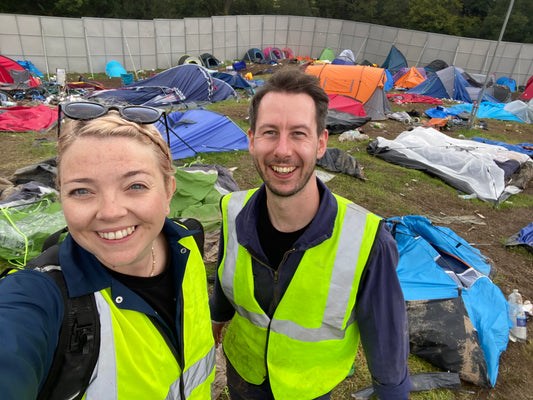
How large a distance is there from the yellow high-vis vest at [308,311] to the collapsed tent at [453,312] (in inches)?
82.9

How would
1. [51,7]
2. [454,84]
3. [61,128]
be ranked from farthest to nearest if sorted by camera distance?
[51,7], [454,84], [61,128]

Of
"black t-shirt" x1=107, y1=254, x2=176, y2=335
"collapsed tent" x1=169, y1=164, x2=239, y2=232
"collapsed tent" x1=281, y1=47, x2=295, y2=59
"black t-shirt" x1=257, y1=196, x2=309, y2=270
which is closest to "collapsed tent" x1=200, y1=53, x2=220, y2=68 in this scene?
"collapsed tent" x1=281, y1=47, x2=295, y2=59

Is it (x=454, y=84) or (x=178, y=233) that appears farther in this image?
(x=454, y=84)

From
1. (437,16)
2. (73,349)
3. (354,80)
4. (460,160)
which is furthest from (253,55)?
(73,349)

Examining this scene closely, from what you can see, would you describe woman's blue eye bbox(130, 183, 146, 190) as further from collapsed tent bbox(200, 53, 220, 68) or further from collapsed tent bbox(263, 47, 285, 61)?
collapsed tent bbox(263, 47, 285, 61)


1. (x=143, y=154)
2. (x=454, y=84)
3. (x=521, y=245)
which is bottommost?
(x=521, y=245)

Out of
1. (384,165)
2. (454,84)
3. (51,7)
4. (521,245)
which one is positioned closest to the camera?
(521,245)

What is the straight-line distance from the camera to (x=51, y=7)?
25.6m

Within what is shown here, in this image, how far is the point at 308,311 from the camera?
151 cm

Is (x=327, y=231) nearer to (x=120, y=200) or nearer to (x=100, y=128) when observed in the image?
(x=120, y=200)

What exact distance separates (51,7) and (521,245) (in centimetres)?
3443

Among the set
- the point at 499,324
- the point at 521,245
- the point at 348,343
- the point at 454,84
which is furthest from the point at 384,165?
the point at 454,84

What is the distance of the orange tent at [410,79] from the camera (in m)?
18.8

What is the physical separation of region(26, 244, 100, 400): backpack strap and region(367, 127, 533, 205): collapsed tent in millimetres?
8435
